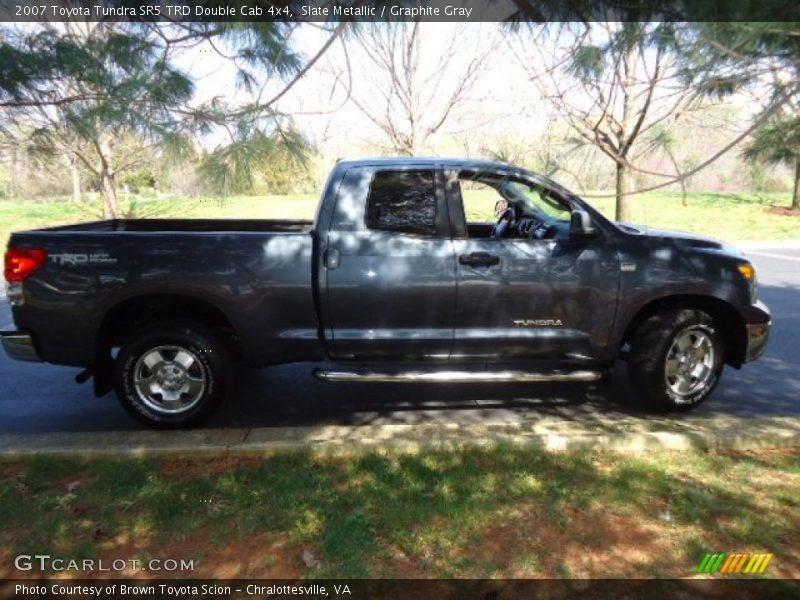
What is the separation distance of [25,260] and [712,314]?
16.4 ft

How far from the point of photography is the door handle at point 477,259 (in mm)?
4137

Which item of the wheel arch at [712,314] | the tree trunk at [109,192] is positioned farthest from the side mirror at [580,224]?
the tree trunk at [109,192]

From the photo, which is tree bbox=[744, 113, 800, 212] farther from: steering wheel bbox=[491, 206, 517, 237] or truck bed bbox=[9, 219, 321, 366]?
truck bed bbox=[9, 219, 321, 366]

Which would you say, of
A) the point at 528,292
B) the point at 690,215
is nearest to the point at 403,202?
the point at 528,292

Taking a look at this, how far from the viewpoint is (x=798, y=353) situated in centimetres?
607

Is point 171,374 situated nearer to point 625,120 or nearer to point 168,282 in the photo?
point 168,282

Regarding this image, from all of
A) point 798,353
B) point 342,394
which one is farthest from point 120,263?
point 798,353

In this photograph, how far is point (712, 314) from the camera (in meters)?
4.50

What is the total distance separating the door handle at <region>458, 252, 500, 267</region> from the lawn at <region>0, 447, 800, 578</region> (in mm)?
1308

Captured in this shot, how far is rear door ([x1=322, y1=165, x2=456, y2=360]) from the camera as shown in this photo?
13.5ft

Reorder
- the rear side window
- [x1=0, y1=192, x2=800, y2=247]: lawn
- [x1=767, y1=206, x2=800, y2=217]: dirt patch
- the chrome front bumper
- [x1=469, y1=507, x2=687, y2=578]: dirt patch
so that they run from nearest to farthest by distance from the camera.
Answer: [x1=469, y1=507, x2=687, y2=578]: dirt patch, the chrome front bumper, the rear side window, [x1=0, y1=192, x2=800, y2=247]: lawn, [x1=767, y1=206, x2=800, y2=217]: dirt patch

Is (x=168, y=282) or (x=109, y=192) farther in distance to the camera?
(x=109, y=192)

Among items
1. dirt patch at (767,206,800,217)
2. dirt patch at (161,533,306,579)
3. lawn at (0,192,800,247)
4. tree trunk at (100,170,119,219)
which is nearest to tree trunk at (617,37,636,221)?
dirt patch at (161,533,306,579)

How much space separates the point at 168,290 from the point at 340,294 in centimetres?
118
